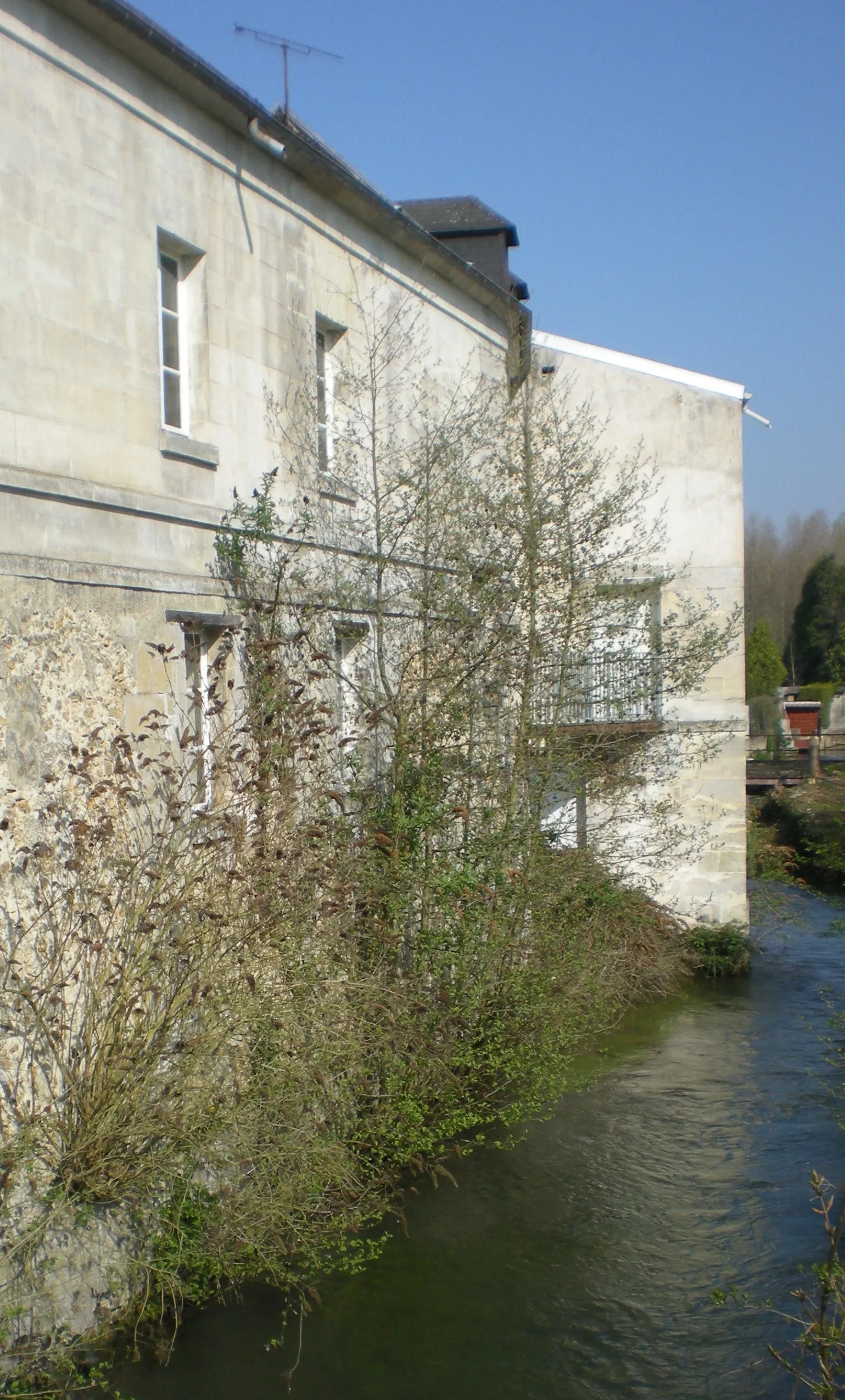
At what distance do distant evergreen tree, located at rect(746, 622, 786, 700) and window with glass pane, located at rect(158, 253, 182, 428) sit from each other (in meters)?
36.8

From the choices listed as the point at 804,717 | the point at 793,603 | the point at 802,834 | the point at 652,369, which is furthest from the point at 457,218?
the point at 793,603

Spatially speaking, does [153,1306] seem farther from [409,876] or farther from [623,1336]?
[409,876]

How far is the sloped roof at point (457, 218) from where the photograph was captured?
569 inches

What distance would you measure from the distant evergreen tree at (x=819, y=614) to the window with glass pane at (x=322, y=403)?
134ft

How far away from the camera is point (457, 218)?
14.9 meters

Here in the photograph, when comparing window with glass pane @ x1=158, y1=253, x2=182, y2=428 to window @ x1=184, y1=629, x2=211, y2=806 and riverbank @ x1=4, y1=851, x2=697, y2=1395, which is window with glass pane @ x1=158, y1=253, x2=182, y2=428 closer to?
window @ x1=184, y1=629, x2=211, y2=806

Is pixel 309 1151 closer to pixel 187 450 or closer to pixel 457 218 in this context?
pixel 187 450

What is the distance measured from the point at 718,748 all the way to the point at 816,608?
37.3 m

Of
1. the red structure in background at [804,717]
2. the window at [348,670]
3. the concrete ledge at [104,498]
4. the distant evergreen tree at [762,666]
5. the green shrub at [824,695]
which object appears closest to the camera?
the concrete ledge at [104,498]

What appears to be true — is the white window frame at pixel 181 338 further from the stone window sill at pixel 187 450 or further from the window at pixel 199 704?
the window at pixel 199 704

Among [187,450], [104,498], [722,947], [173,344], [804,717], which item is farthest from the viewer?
[804,717]

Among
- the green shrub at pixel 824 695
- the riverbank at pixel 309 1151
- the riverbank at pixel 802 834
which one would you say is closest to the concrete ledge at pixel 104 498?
the riverbank at pixel 309 1151

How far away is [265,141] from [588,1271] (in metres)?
7.81

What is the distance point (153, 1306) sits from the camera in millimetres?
6445
